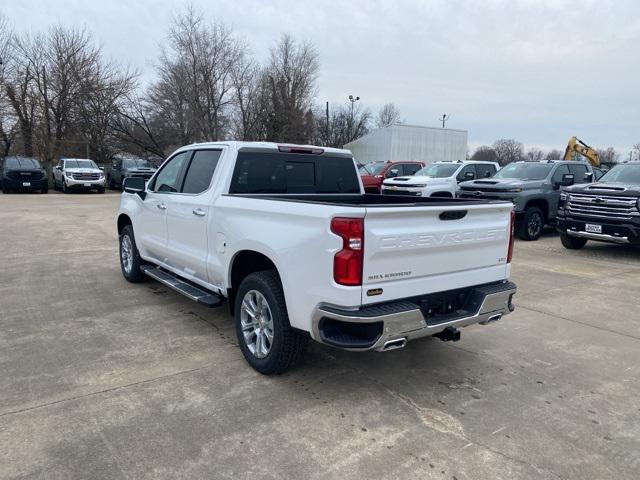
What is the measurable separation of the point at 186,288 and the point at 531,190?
9419 millimetres

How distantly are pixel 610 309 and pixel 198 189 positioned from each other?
4.99m

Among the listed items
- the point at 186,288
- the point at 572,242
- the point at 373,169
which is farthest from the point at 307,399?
the point at 373,169

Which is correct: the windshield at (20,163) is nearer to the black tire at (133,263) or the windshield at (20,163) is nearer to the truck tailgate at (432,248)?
the black tire at (133,263)

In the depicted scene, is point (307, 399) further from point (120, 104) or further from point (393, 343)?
point (120, 104)

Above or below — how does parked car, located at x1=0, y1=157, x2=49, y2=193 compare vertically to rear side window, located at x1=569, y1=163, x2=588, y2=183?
below

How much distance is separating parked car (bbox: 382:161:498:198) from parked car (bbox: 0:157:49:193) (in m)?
17.5

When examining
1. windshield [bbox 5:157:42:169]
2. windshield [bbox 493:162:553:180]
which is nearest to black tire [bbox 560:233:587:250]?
windshield [bbox 493:162:553:180]

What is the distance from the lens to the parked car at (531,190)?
38.1 ft

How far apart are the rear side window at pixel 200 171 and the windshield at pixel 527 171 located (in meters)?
9.61

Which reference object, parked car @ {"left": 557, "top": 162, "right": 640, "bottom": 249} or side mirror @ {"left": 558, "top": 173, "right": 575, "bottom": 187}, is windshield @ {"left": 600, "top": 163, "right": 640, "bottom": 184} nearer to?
parked car @ {"left": 557, "top": 162, "right": 640, "bottom": 249}

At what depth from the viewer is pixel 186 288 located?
16.5ft

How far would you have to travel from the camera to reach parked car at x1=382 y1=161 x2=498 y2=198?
14.3 meters

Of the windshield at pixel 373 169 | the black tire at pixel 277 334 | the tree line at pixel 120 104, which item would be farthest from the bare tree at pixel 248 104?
the black tire at pixel 277 334

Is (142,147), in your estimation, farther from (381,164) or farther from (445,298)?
(445,298)
